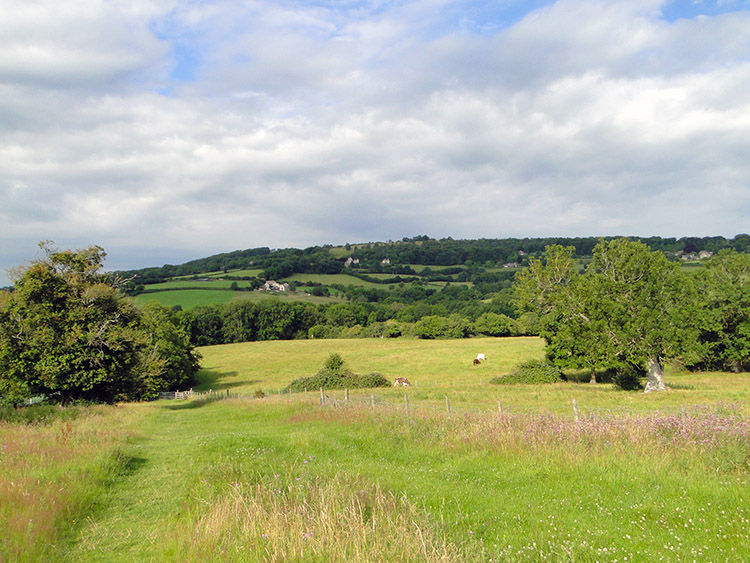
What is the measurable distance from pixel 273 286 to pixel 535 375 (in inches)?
4374

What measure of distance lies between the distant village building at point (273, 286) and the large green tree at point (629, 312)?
113476 mm

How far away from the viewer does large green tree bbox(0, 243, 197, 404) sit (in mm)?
27719

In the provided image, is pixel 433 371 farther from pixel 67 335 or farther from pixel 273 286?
pixel 273 286

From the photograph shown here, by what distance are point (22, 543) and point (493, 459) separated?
8.13 meters

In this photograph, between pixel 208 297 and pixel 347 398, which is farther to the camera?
pixel 208 297

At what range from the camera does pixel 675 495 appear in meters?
6.91

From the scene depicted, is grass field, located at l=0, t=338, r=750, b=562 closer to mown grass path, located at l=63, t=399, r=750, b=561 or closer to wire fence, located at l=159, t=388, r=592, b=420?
mown grass path, located at l=63, t=399, r=750, b=561

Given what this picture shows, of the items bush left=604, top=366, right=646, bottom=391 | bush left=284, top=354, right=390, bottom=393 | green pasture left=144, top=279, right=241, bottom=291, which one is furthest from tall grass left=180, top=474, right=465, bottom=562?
green pasture left=144, top=279, right=241, bottom=291

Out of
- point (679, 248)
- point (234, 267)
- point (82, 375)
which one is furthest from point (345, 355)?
point (679, 248)

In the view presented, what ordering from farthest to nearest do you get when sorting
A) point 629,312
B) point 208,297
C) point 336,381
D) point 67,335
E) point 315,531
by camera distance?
point 208,297
point 336,381
point 629,312
point 67,335
point 315,531

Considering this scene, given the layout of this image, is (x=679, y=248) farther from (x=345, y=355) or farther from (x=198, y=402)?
(x=198, y=402)

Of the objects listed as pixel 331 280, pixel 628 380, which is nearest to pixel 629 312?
pixel 628 380

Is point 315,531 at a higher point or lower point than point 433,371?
higher

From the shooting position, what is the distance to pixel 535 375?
147ft
